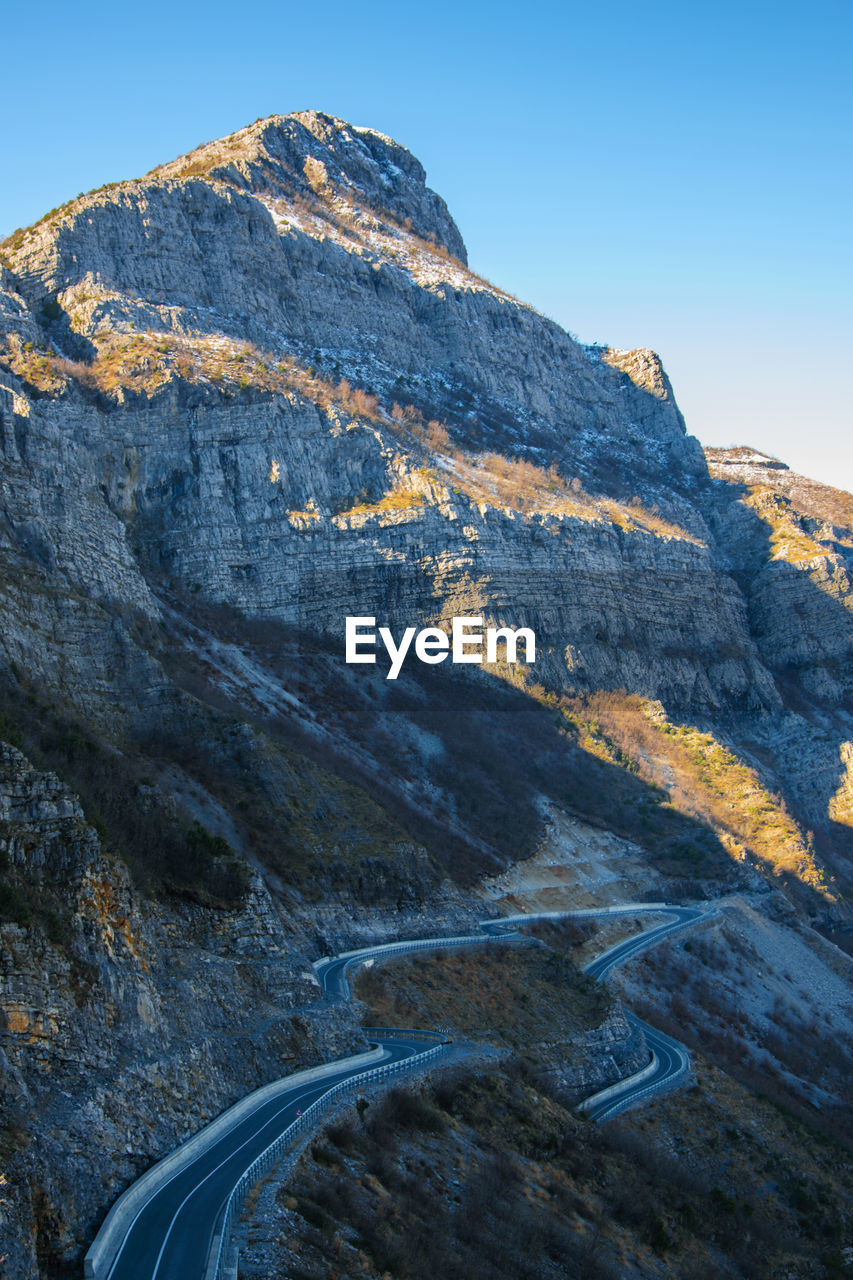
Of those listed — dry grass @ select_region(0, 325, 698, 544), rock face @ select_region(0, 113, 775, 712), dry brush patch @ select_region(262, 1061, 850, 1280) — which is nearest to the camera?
dry brush patch @ select_region(262, 1061, 850, 1280)

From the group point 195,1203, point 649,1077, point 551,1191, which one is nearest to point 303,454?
point 649,1077

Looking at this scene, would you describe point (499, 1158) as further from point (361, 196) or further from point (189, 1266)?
point (361, 196)

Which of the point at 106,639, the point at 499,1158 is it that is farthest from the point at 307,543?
the point at 499,1158

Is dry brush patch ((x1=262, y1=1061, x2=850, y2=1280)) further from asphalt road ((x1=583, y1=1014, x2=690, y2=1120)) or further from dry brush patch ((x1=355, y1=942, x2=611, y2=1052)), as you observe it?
dry brush patch ((x1=355, y1=942, x2=611, y2=1052))

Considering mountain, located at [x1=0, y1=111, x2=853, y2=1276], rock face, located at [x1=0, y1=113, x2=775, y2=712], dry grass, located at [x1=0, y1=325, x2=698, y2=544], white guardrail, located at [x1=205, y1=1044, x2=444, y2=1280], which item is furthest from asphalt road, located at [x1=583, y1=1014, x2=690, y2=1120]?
dry grass, located at [x1=0, y1=325, x2=698, y2=544]

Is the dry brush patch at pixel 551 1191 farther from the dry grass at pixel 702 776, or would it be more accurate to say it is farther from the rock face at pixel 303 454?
the dry grass at pixel 702 776

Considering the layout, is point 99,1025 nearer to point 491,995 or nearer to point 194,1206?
point 194,1206
